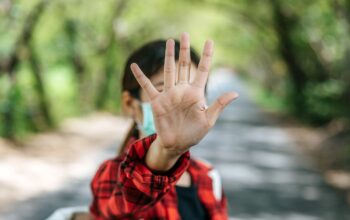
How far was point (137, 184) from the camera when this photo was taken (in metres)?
1.68

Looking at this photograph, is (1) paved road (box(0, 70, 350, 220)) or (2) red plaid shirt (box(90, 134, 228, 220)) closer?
(2) red plaid shirt (box(90, 134, 228, 220))

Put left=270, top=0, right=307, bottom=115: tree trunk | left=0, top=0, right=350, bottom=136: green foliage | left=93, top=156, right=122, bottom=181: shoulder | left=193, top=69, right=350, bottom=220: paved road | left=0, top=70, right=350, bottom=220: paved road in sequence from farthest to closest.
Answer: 1. left=270, top=0, right=307, bottom=115: tree trunk
2. left=0, top=0, right=350, bottom=136: green foliage
3. left=193, top=69, right=350, bottom=220: paved road
4. left=0, top=70, right=350, bottom=220: paved road
5. left=93, top=156, right=122, bottom=181: shoulder

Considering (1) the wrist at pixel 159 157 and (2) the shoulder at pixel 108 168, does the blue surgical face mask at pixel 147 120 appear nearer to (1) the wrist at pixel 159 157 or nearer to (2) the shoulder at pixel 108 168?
(2) the shoulder at pixel 108 168

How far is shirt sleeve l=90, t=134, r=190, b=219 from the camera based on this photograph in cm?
165

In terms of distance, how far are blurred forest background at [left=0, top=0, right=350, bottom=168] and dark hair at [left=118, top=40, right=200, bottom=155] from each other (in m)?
8.19

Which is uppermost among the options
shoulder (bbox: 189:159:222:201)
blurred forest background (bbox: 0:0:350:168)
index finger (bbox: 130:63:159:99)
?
blurred forest background (bbox: 0:0:350:168)

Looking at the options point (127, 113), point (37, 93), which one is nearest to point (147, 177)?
point (127, 113)

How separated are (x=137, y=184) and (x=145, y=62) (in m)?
0.62

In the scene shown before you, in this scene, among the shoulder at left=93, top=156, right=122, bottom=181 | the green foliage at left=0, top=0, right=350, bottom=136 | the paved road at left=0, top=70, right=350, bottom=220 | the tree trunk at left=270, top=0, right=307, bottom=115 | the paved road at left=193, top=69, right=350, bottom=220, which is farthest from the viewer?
the tree trunk at left=270, top=0, right=307, bottom=115

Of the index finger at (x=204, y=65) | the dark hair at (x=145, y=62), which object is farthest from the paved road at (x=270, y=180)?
the index finger at (x=204, y=65)

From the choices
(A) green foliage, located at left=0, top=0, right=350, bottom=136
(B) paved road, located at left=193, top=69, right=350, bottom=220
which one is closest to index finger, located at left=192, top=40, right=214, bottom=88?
(B) paved road, located at left=193, top=69, right=350, bottom=220

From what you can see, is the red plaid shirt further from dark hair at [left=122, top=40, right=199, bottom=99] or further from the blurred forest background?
the blurred forest background

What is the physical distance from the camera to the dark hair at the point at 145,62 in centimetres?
213

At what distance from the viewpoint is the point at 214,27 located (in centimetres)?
3619
